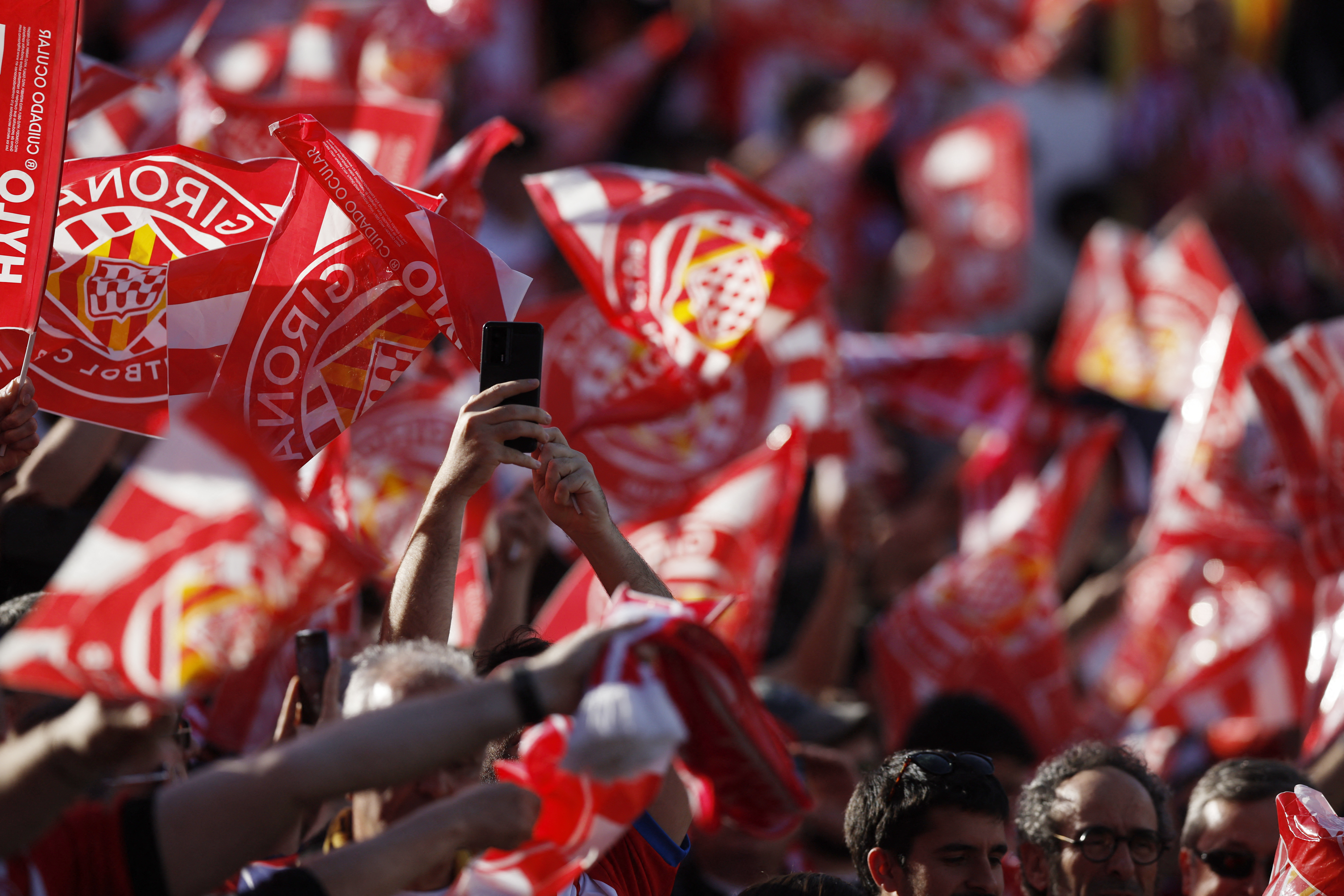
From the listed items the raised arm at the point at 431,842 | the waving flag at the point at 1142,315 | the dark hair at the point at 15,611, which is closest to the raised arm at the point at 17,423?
the dark hair at the point at 15,611

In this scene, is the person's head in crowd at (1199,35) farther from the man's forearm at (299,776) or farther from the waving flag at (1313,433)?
the man's forearm at (299,776)

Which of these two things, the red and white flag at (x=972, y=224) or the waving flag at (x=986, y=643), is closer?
the waving flag at (x=986, y=643)

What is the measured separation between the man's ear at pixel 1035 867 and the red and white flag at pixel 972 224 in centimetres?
484

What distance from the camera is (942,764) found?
3.16 metres

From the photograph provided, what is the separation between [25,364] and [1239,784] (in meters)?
2.75

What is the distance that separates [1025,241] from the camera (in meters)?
7.89

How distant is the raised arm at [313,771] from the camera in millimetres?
2004

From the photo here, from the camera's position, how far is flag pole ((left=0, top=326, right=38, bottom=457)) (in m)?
2.91

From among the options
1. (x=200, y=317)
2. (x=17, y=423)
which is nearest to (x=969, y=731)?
(x=200, y=317)

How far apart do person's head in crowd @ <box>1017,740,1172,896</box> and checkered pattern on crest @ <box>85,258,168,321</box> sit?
86.5 inches

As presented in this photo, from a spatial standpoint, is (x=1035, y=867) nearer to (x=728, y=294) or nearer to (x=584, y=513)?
(x=584, y=513)

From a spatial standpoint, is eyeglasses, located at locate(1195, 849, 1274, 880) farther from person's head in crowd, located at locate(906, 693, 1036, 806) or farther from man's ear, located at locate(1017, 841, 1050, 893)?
person's head in crowd, located at locate(906, 693, 1036, 806)

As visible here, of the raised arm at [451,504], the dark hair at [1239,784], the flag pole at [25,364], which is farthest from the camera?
the dark hair at [1239,784]

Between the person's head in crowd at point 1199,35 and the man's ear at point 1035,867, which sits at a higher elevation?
the person's head in crowd at point 1199,35
